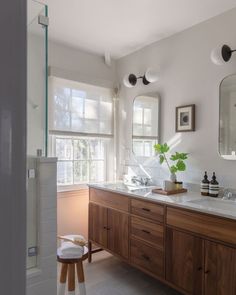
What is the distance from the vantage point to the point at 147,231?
2195 millimetres

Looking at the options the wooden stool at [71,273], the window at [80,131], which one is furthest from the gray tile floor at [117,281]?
the window at [80,131]

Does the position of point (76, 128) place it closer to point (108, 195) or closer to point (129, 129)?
point (129, 129)

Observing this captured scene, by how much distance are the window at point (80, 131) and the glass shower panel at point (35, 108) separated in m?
0.94

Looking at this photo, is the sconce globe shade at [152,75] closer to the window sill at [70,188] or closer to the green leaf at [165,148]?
the green leaf at [165,148]

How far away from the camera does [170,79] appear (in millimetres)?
2744

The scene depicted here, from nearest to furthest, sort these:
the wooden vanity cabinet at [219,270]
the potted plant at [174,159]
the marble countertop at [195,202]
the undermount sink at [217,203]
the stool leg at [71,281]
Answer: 1. the wooden vanity cabinet at [219,270]
2. the marble countertop at [195,202]
3. the stool leg at [71,281]
4. the undermount sink at [217,203]
5. the potted plant at [174,159]

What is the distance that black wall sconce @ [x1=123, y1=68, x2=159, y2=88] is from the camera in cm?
279

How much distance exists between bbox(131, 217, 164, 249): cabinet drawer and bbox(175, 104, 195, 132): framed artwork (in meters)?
1.02

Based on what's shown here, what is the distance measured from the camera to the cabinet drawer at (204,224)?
64.1 inches

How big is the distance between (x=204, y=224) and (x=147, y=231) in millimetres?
587

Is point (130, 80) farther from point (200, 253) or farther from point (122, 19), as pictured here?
point (200, 253)

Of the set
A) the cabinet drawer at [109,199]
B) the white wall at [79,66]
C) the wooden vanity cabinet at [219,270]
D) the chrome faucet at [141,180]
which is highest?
the white wall at [79,66]
